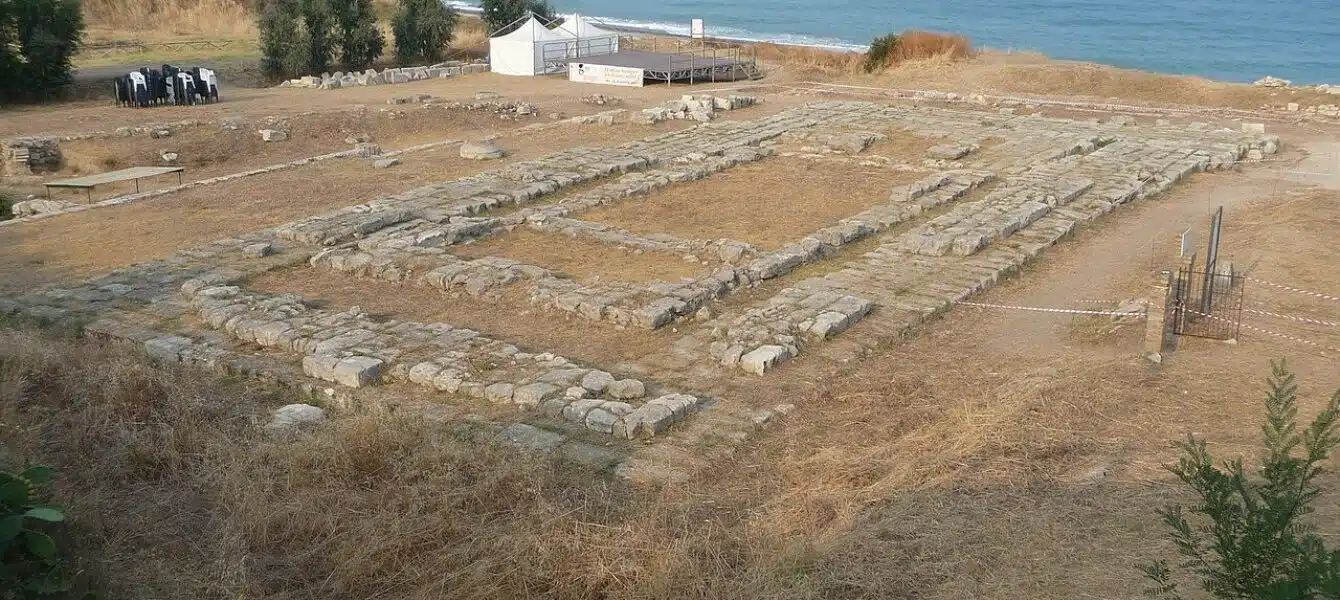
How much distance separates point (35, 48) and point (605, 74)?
14.8 m

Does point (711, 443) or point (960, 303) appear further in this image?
point (960, 303)

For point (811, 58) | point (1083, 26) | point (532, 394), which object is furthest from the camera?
point (1083, 26)

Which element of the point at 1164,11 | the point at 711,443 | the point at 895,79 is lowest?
the point at 711,443

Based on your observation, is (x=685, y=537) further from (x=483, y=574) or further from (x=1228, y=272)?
(x=1228, y=272)

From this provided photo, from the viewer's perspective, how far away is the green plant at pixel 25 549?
18.0 ft

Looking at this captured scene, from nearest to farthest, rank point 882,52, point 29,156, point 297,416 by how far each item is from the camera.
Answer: point 297,416
point 29,156
point 882,52

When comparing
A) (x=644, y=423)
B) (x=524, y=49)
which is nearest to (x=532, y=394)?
(x=644, y=423)

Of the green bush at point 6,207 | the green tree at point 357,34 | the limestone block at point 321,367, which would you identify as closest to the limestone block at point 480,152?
the green bush at point 6,207

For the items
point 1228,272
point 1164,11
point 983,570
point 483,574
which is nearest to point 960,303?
point 1228,272

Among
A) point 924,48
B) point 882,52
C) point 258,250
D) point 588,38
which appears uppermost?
point 588,38

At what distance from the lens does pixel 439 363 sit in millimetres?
10469

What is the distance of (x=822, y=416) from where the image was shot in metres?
9.38

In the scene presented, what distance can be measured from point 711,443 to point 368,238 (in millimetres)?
7840

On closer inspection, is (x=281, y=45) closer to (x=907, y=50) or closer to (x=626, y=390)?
(x=907, y=50)
